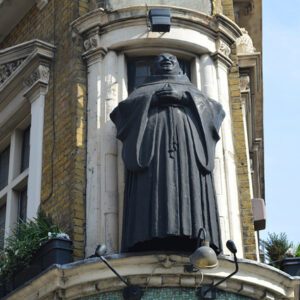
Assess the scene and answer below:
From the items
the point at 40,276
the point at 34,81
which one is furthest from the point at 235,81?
the point at 40,276

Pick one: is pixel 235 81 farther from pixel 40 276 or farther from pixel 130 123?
pixel 40 276

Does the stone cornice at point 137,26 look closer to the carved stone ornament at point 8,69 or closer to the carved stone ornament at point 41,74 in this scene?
the carved stone ornament at point 41,74

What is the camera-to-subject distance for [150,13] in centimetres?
1220

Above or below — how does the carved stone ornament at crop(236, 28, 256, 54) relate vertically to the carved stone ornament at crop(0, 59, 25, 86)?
above

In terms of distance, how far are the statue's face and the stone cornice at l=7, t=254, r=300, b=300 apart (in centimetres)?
257

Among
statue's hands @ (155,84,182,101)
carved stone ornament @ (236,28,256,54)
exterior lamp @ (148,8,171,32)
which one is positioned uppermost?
carved stone ornament @ (236,28,256,54)

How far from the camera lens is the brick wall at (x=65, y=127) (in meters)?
11.3

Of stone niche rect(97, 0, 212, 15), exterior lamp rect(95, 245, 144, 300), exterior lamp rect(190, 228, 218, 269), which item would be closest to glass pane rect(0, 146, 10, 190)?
stone niche rect(97, 0, 212, 15)

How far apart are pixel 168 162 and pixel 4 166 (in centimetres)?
425

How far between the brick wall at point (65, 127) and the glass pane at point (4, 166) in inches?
66.9

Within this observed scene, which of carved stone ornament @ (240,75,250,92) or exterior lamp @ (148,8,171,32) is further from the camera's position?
carved stone ornament @ (240,75,250,92)

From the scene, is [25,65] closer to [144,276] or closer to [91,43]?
[91,43]

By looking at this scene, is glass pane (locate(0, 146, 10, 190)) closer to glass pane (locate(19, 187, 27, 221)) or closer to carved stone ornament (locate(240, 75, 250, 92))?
glass pane (locate(19, 187, 27, 221))

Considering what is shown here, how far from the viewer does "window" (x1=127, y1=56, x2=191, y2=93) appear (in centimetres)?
1233
